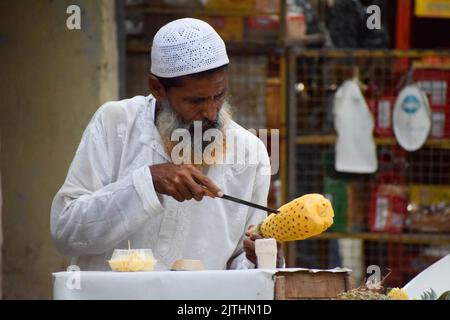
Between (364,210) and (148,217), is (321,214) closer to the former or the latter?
(148,217)

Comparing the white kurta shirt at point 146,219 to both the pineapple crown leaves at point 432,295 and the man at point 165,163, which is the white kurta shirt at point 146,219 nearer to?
the man at point 165,163

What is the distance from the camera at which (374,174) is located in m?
7.75

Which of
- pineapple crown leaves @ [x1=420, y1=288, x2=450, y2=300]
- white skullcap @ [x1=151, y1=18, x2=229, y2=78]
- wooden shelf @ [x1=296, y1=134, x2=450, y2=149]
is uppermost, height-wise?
white skullcap @ [x1=151, y1=18, x2=229, y2=78]

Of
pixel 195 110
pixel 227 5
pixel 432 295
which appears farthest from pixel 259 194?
pixel 227 5

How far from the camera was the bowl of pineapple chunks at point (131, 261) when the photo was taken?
3.49m

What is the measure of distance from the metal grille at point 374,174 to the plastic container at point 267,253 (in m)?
3.92

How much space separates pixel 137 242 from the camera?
165 inches

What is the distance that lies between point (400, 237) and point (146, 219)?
157 inches

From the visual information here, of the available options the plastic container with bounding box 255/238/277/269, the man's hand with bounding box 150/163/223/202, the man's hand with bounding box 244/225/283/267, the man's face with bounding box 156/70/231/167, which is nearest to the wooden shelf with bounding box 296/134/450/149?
the man's face with bounding box 156/70/231/167

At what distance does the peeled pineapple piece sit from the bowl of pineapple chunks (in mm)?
438

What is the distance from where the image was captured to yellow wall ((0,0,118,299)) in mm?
6773

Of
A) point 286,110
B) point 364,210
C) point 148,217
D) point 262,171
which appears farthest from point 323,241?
point 148,217

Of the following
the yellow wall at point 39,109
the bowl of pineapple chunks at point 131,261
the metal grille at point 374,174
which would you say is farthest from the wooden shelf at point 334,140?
the bowl of pineapple chunks at point 131,261

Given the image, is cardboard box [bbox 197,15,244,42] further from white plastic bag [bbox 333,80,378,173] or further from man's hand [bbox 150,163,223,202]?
Answer: man's hand [bbox 150,163,223,202]
